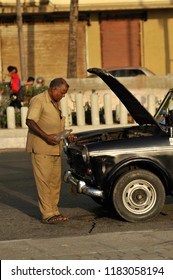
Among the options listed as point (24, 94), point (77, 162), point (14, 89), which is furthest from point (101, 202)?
point (14, 89)

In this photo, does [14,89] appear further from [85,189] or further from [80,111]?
[85,189]

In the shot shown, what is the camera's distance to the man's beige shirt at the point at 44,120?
10.5m

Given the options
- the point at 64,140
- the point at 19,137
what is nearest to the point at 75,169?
the point at 64,140

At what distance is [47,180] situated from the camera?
1059cm

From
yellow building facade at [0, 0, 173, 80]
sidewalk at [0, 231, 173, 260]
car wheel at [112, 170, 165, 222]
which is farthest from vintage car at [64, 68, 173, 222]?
yellow building facade at [0, 0, 173, 80]

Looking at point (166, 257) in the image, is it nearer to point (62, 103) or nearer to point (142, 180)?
point (142, 180)

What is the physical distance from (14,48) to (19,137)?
21598 mm

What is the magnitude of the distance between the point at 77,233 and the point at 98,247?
1146mm

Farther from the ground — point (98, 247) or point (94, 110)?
point (94, 110)

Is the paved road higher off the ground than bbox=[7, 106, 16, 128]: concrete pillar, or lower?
lower

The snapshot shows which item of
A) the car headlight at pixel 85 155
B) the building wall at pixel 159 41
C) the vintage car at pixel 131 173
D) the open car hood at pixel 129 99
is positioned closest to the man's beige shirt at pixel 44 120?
the car headlight at pixel 85 155

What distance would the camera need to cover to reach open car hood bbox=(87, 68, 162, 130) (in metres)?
11.0

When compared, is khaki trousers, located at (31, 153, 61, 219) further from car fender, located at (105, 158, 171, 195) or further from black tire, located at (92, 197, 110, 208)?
black tire, located at (92, 197, 110, 208)

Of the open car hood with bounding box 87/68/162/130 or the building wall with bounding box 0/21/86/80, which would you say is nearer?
the open car hood with bounding box 87/68/162/130
